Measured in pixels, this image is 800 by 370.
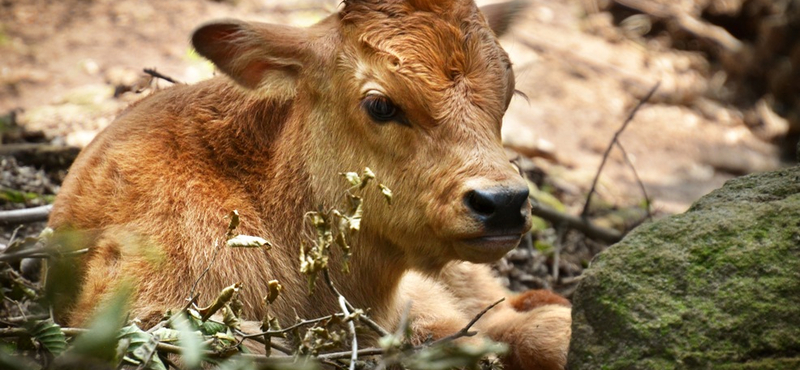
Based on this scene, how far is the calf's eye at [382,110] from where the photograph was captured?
4.29 metres

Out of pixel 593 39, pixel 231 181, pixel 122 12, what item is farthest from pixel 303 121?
pixel 593 39

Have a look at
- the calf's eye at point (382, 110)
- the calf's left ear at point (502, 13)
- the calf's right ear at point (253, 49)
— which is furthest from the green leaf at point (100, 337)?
the calf's left ear at point (502, 13)

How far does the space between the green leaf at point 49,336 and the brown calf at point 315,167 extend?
78 cm

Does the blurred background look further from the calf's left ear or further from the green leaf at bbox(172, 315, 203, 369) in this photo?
the green leaf at bbox(172, 315, 203, 369)

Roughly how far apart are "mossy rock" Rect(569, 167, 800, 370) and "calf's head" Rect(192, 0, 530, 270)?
0.55 meters

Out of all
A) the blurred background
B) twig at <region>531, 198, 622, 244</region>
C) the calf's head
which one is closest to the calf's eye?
the calf's head

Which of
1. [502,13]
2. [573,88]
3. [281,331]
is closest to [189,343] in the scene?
[281,331]

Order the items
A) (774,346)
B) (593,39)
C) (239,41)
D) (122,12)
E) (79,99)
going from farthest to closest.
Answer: (593,39)
(122,12)
(79,99)
(239,41)
(774,346)

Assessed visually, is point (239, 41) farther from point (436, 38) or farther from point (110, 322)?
point (110, 322)

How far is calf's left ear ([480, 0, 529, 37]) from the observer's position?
537 centimetres

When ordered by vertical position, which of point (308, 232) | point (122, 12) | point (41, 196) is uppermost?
point (308, 232)

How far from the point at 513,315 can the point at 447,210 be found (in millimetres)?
1520

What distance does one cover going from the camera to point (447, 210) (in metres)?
4.12

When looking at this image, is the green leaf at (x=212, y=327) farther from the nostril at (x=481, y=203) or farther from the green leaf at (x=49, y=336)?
the nostril at (x=481, y=203)
